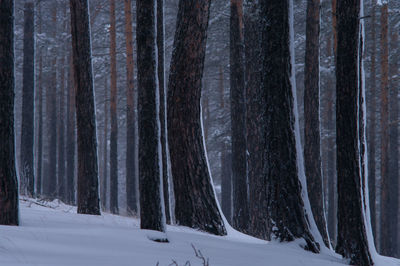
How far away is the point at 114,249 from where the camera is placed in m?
4.79

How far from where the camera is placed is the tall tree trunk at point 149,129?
614 centimetres

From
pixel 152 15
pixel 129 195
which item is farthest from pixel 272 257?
pixel 129 195

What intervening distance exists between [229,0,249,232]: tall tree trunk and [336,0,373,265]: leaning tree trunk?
245 inches

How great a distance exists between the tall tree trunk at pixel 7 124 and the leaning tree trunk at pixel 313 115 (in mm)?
8815

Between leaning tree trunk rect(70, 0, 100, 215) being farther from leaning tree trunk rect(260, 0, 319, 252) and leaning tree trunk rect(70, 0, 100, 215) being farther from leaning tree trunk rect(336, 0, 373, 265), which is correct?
leaning tree trunk rect(336, 0, 373, 265)

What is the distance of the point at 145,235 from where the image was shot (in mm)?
5691

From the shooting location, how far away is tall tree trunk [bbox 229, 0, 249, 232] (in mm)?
12656

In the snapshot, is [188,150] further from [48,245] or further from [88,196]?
[48,245]

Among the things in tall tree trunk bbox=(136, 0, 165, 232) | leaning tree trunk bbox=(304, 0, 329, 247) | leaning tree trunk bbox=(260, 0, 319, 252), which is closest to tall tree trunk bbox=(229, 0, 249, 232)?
leaning tree trunk bbox=(304, 0, 329, 247)

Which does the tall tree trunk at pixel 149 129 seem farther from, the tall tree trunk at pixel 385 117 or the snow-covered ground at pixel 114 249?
the tall tree trunk at pixel 385 117

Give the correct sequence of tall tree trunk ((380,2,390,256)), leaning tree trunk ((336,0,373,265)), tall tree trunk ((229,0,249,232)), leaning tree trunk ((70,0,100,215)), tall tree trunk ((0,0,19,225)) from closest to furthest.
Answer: tall tree trunk ((0,0,19,225)), leaning tree trunk ((336,0,373,265)), leaning tree trunk ((70,0,100,215)), tall tree trunk ((229,0,249,232)), tall tree trunk ((380,2,390,256))

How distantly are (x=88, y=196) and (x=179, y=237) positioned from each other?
4.03 m

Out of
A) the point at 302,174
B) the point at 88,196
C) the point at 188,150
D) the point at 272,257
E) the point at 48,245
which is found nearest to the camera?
the point at 48,245

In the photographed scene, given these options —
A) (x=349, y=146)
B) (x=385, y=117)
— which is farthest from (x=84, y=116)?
(x=385, y=117)
